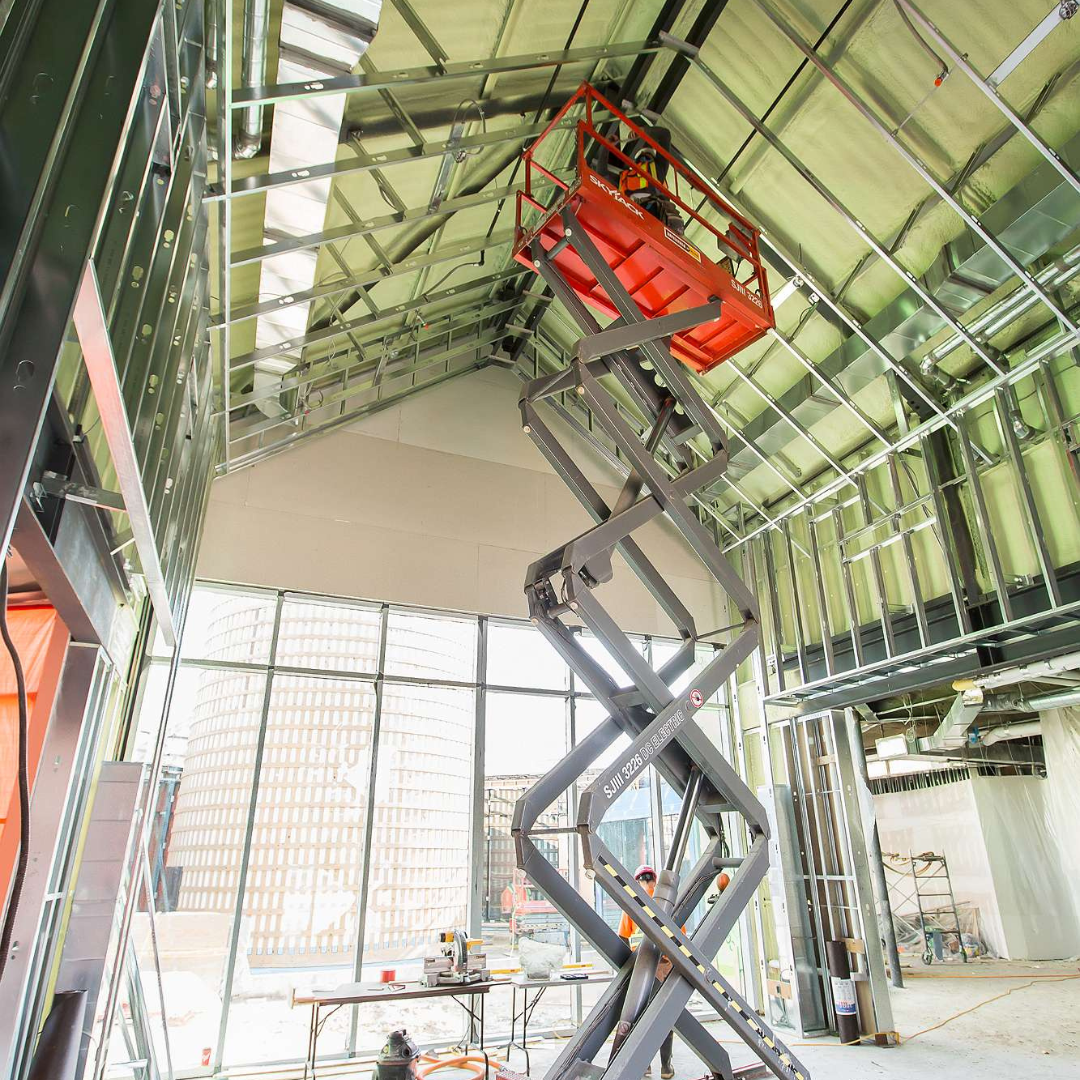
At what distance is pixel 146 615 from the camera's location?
7676 mm

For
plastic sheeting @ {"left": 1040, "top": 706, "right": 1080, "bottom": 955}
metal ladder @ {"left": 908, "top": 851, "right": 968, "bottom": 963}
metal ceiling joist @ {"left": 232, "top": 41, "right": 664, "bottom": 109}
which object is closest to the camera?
metal ceiling joist @ {"left": 232, "top": 41, "right": 664, "bottom": 109}

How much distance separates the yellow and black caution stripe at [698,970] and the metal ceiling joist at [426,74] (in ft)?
16.8

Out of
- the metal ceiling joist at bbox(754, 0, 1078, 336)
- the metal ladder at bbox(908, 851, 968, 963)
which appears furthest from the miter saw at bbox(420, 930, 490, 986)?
the metal ladder at bbox(908, 851, 968, 963)

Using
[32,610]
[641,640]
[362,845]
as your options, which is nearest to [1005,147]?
[641,640]

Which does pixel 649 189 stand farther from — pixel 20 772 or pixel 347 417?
pixel 347 417

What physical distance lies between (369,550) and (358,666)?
1.62 m

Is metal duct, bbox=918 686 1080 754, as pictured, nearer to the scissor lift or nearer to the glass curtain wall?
the glass curtain wall

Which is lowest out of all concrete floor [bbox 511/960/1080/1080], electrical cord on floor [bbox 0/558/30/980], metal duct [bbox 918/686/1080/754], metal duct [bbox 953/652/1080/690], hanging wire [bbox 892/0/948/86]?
concrete floor [bbox 511/960/1080/1080]

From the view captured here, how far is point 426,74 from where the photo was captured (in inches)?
222

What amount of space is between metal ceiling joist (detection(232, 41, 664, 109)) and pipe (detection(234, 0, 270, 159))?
124mm

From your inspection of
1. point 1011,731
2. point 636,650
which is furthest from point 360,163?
point 1011,731

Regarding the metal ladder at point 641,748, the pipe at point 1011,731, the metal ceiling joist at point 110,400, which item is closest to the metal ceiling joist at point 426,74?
the metal ladder at point 641,748

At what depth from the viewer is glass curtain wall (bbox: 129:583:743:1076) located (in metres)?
8.36

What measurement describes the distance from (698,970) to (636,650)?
1.79 metres
